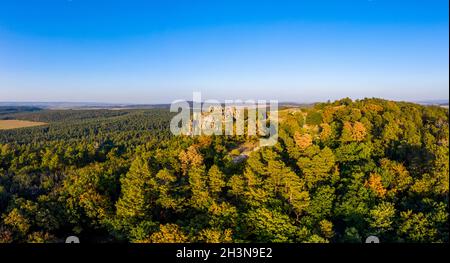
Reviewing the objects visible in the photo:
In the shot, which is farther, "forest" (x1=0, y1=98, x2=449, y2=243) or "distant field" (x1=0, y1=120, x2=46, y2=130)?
"distant field" (x1=0, y1=120, x2=46, y2=130)

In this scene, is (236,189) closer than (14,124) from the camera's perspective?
Yes

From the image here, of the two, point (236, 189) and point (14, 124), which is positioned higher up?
point (14, 124)

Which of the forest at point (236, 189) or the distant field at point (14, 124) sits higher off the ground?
the distant field at point (14, 124)

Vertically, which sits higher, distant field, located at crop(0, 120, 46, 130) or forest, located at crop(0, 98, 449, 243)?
distant field, located at crop(0, 120, 46, 130)

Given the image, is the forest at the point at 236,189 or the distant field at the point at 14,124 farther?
the distant field at the point at 14,124
